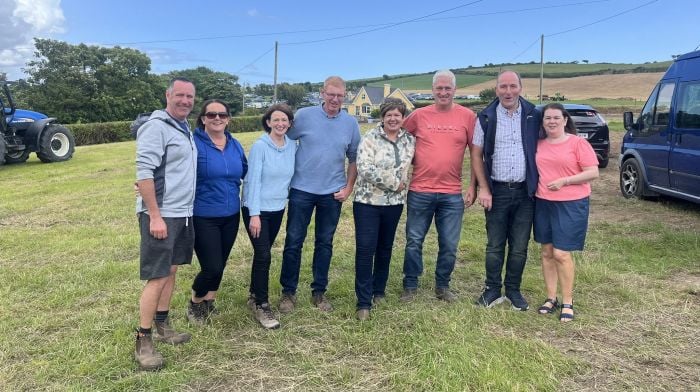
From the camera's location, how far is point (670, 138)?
651 cm

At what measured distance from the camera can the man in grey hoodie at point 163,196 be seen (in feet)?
8.85

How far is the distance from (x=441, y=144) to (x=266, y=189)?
1.28 meters

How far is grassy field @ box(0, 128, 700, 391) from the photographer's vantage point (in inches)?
109

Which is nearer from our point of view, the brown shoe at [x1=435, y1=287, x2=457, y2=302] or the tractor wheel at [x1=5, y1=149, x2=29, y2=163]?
the brown shoe at [x1=435, y1=287, x2=457, y2=302]

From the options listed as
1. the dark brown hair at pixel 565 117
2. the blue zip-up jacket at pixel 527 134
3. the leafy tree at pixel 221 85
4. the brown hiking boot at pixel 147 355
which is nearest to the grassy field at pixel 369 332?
the brown hiking boot at pixel 147 355

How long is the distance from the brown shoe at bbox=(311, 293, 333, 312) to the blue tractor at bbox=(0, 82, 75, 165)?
40.0 ft

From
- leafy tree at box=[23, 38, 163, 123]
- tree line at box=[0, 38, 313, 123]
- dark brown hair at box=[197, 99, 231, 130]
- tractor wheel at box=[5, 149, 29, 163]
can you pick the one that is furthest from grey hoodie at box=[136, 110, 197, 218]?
leafy tree at box=[23, 38, 163, 123]

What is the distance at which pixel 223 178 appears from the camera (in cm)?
312

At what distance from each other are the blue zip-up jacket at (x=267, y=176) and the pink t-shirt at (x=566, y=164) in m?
1.73

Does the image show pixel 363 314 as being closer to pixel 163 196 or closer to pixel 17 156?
pixel 163 196

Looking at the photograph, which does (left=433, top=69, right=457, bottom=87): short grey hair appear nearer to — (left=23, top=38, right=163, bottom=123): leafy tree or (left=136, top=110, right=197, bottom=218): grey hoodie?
(left=136, top=110, right=197, bottom=218): grey hoodie

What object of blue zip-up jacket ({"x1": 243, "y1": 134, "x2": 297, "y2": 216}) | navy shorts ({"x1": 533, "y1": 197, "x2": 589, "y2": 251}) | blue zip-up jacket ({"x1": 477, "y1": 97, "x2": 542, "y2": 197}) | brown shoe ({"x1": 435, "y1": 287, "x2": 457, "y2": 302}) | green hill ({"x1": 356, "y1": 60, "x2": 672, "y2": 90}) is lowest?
brown shoe ({"x1": 435, "y1": 287, "x2": 457, "y2": 302})

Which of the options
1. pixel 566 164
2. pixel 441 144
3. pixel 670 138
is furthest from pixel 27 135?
pixel 670 138

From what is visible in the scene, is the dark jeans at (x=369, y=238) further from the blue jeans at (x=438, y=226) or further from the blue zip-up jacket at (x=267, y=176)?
the blue zip-up jacket at (x=267, y=176)
